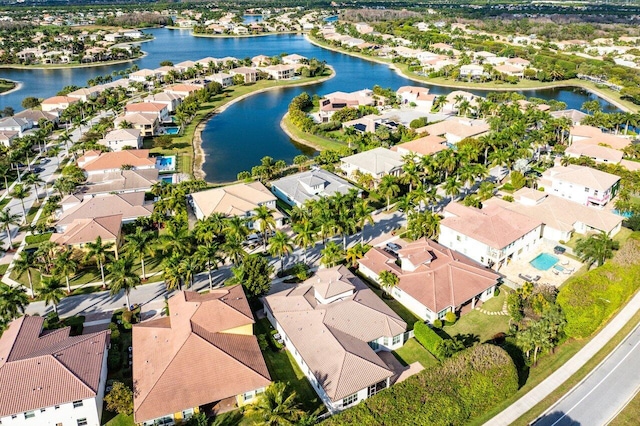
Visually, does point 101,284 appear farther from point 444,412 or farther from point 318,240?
point 444,412

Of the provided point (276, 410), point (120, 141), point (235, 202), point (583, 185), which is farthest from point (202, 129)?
point (276, 410)

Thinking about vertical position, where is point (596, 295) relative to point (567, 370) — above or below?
above

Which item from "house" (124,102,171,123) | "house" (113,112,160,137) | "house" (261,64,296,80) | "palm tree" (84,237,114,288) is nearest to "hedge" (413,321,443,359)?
"palm tree" (84,237,114,288)

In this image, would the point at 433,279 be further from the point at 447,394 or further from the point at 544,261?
the point at 544,261

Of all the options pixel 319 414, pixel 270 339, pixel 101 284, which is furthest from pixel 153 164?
pixel 319 414

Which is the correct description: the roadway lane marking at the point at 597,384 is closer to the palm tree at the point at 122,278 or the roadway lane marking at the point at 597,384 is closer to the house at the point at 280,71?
the palm tree at the point at 122,278

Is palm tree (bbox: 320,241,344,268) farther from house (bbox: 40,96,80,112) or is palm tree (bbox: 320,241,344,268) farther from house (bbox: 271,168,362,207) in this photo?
house (bbox: 40,96,80,112)
